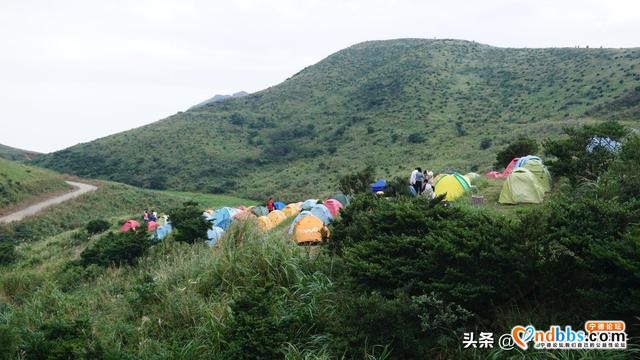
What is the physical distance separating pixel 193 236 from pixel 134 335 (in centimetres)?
543

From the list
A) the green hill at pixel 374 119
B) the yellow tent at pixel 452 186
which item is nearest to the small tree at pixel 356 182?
the yellow tent at pixel 452 186

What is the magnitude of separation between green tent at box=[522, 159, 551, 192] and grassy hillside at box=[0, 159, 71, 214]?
4031cm

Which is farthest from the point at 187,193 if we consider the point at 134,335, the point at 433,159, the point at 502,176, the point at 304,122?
the point at 134,335

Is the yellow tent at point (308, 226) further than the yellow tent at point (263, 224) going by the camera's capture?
Yes

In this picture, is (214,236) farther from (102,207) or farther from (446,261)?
(102,207)

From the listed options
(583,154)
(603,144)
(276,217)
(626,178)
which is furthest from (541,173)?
(276,217)

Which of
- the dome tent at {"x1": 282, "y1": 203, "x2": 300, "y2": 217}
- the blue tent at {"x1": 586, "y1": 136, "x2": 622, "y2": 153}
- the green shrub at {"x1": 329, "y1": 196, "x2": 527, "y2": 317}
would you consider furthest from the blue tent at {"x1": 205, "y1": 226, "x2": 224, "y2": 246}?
the blue tent at {"x1": 586, "y1": 136, "x2": 622, "y2": 153}

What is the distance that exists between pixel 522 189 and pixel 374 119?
170ft

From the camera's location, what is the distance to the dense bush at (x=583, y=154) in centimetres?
1068

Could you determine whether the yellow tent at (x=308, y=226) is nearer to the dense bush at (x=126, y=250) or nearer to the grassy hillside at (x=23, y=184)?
the dense bush at (x=126, y=250)

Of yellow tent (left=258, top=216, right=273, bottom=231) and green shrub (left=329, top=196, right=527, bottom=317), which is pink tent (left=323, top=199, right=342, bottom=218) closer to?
yellow tent (left=258, top=216, right=273, bottom=231)

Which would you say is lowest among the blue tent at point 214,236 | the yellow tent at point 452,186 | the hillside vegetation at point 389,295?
the yellow tent at point 452,186

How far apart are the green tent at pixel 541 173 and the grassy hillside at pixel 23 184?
40.3 metres

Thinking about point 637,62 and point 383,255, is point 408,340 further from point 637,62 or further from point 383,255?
point 637,62
